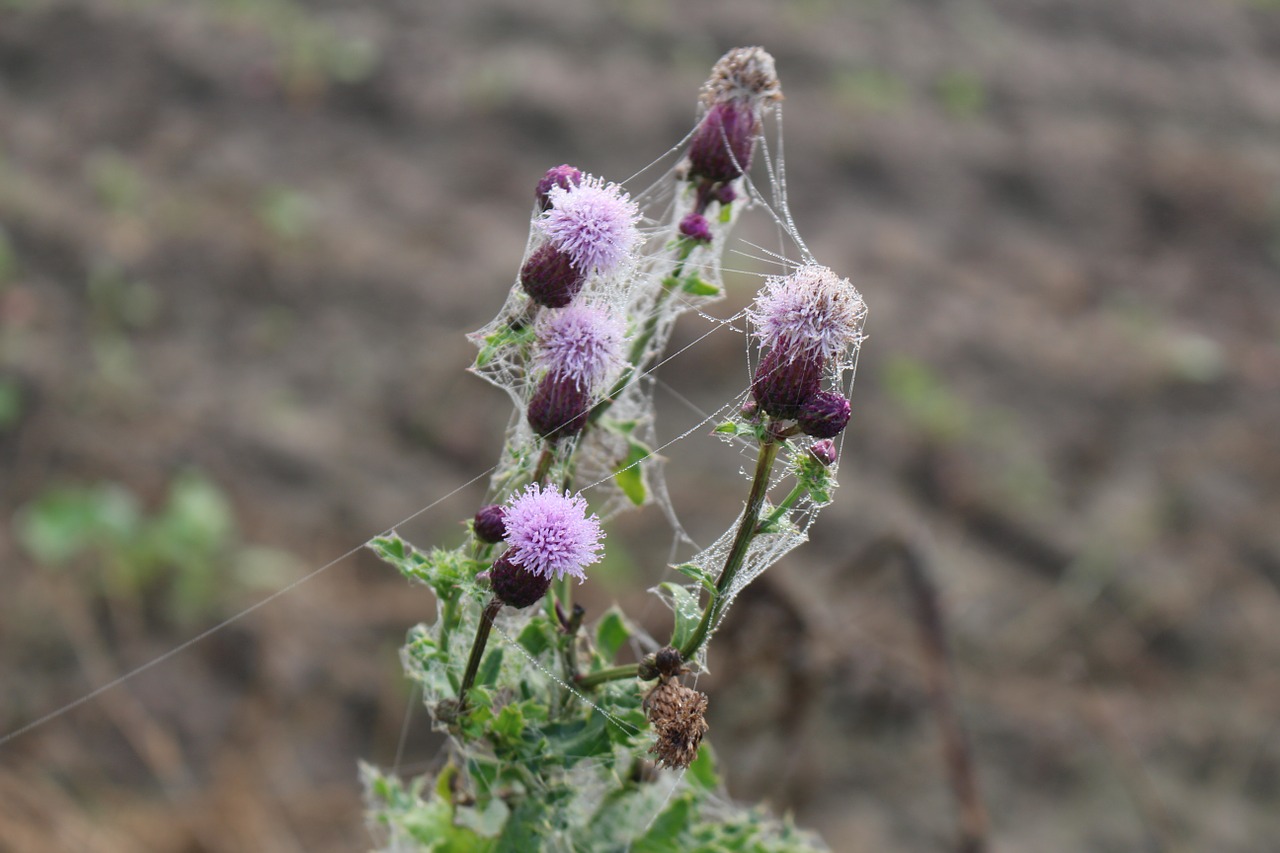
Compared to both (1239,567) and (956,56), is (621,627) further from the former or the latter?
(956,56)

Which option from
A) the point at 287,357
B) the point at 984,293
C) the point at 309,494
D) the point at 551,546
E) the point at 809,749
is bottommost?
the point at 551,546

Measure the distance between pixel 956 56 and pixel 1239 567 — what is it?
342cm

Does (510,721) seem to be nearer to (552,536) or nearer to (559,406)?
(552,536)

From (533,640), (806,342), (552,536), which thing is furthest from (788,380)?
(533,640)

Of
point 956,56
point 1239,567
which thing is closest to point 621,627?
point 1239,567

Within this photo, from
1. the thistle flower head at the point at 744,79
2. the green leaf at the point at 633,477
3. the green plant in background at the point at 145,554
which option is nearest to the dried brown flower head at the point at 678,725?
the green leaf at the point at 633,477

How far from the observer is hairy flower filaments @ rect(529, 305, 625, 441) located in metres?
1.08

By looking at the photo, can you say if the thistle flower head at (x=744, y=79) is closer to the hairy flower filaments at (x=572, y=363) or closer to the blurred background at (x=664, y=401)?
the hairy flower filaments at (x=572, y=363)

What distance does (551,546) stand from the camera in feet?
3.26

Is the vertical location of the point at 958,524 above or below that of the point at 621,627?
above

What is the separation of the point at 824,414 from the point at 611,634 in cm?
42

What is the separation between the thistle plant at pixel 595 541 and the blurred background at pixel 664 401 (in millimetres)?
638

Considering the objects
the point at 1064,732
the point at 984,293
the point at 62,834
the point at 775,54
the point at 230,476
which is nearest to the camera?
the point at 62,834

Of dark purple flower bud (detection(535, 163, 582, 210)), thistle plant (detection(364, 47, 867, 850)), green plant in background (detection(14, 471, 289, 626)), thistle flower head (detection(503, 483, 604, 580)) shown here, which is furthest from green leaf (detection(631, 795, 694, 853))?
green plant in background (detection(14, 471, 289, 626))
